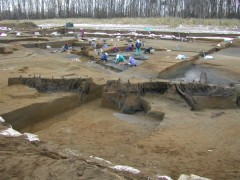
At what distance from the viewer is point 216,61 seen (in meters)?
15.7

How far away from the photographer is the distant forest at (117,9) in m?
42.5

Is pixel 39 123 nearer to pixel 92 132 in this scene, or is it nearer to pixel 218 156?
pixel 92 132

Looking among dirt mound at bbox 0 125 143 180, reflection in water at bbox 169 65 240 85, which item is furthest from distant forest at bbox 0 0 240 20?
dirt mound at bbox 0 125 143 180

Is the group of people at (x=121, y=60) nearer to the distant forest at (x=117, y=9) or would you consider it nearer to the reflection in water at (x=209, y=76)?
the reflection in water at (x=209, y=76)

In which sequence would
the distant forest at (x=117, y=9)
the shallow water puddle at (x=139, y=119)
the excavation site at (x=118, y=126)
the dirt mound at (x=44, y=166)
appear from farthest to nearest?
the distant forest at (x=117, y=9) → the shallow water puddle at (x=139, y=119) → the excavation site at (x=118, y=126) → the dirt mound at (x=44, y=166)

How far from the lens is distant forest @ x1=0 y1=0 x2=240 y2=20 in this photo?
42.5 m

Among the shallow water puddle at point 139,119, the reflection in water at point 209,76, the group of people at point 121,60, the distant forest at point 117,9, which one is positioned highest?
the distant forest at point 117,9

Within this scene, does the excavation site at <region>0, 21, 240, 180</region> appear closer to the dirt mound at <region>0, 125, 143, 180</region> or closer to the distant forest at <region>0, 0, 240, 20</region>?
the dirt mound at <region>0, 125, 143, 180</region>

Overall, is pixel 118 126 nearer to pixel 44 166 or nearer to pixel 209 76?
pixel 44 166

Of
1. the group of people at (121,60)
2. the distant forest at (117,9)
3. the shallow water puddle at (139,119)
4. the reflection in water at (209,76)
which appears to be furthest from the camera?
the distant forest at (117,9)

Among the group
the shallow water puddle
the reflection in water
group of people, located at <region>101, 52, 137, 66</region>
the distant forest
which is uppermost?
the distant forest

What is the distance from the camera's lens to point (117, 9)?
54125 mm

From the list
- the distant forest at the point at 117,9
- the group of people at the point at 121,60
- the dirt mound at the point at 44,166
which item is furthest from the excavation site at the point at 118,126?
the distant forest at the point at 117,9

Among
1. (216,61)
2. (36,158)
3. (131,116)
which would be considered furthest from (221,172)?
(216,61)
